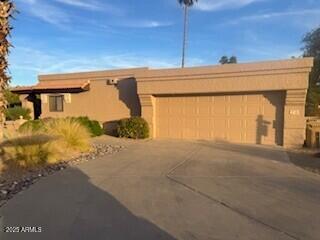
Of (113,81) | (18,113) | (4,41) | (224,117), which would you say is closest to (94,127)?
(113,81)

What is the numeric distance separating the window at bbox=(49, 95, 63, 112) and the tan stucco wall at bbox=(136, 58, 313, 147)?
6464 mm

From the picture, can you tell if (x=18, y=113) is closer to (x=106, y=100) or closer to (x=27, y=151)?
(x=106, y=100)

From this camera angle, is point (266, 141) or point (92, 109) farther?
point (92, 109)

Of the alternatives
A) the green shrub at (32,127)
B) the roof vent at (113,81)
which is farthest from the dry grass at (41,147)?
the roof vent at (113,81)

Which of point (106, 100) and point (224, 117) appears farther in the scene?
point (106, 100)

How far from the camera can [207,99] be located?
56.0 ft

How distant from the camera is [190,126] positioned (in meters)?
17.6

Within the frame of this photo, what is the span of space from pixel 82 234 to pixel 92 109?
1596cm

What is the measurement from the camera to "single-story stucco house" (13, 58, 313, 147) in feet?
49.0

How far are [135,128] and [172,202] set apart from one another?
11.3m

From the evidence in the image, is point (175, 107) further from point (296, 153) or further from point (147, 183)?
point (147, 183)

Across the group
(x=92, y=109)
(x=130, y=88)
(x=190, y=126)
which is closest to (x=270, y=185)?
(x=190, y=126)

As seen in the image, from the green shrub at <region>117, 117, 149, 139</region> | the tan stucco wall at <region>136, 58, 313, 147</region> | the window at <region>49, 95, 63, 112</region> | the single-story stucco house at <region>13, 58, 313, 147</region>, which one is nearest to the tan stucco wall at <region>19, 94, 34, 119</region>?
the window at <region>49, 95, 63, 112</region>

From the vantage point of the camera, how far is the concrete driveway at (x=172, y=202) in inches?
215
